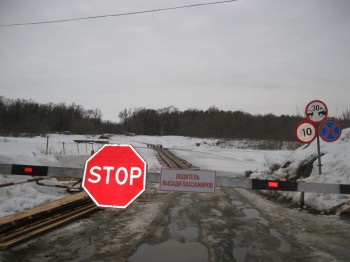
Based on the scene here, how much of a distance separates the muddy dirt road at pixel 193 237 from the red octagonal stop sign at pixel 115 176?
924 millimetres

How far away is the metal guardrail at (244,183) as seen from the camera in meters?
4.61

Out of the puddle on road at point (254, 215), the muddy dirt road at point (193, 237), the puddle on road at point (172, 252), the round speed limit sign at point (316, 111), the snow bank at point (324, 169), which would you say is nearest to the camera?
the puddle on road at point (172, 252)

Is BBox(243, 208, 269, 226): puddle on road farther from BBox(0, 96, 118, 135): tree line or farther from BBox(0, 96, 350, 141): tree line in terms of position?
BBox(0, 96, 118, 135): tree line

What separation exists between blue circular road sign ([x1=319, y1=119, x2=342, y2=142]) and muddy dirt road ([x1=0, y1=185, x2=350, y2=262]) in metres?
2.74

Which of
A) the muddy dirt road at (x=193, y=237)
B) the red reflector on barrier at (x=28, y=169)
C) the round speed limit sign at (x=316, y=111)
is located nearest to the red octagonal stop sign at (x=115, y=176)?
the muddy dirt road at (x=193, y=237)

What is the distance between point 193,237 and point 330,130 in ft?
20.1

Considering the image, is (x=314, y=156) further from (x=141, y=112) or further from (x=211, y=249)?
(x=141, y=112)

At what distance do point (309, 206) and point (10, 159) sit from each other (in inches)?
356

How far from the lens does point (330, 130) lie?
9.27m

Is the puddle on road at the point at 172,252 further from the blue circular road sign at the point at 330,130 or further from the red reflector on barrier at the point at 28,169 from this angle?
the blue circular road sign at the point at 330,130

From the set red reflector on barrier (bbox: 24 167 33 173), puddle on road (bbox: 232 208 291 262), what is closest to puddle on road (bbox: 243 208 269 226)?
puddle on road (bbox: 232 208 291 262)

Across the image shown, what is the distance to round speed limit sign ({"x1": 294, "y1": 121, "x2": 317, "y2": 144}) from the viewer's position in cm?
981

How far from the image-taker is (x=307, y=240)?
5.28 meters

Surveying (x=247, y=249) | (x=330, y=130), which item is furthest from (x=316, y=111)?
(x=247, y=249)
